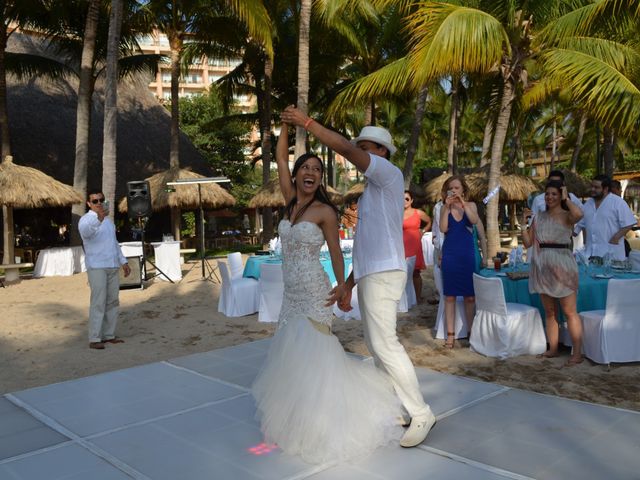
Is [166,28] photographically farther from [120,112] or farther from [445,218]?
[445,218]

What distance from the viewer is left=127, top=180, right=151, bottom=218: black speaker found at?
41.0 ft

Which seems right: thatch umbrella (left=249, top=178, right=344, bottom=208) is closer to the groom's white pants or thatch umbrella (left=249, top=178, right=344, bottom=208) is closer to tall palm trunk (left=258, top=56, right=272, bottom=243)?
tall palm trunk (left=258, top=56, right=272, bottom=243)

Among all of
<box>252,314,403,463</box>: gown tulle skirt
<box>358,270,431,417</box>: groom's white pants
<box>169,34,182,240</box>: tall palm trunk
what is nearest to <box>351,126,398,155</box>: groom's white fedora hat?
<box>358,270,431,417</box>: groom's white pants

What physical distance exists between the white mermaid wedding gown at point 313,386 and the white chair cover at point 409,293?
4.79m

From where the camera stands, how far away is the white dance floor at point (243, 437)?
9.84 ft

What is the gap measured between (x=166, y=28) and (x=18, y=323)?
13632 millimetres

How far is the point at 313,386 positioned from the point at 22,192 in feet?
43.3

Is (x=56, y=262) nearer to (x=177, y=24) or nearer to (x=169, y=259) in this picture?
(x=169, y=259)

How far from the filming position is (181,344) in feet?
21.6

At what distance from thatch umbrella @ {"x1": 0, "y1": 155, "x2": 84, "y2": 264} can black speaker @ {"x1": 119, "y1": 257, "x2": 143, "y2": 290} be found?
4110 mm

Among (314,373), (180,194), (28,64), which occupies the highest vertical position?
(28,64)

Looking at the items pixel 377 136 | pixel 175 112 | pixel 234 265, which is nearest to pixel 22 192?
pixel 175 112

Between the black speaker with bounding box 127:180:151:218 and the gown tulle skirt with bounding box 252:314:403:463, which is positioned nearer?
the gown tulle skirt with bounding box 252:314:403:463

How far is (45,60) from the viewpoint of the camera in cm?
1820
